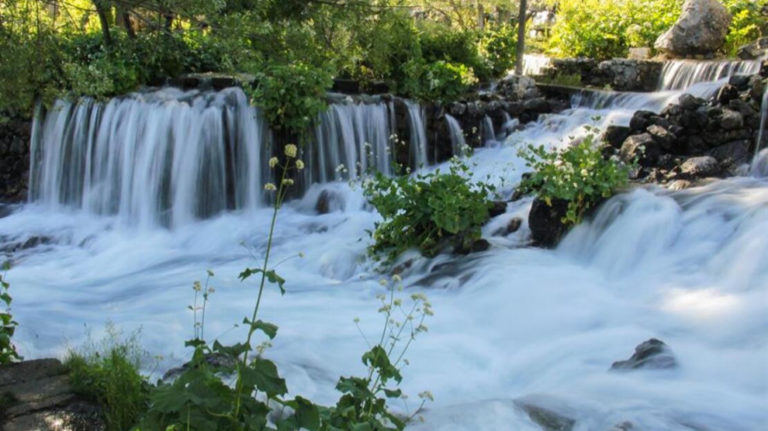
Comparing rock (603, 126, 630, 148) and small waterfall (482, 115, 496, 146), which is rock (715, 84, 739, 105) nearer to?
rock (603, 126, 630, 148)

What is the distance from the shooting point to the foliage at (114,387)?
3.41 meters

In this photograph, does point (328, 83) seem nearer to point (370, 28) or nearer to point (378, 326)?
point (370, 28)

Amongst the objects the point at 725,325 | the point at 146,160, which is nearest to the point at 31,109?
the point at 146,160

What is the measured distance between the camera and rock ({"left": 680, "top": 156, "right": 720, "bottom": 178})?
8391mm

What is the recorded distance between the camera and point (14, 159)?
461 inches

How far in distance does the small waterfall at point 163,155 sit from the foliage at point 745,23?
8691 millimetres

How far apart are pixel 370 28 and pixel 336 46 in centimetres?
94

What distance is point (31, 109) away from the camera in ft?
36.9

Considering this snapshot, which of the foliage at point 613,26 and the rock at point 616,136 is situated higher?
the foliage at point 613,26

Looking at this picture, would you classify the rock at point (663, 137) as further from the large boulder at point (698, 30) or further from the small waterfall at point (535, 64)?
the small waterfall at point (535, 64)

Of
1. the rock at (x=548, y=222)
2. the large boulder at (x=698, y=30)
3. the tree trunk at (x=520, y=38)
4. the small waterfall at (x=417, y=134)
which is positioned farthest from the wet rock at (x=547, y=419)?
the large boulder at (x=698, y=30)

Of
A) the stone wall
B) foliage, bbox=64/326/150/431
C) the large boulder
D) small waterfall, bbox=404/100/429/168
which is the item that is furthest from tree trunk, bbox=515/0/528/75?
A: foliage, bbox=64/326/150/431

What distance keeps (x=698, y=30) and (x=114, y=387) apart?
12.4m

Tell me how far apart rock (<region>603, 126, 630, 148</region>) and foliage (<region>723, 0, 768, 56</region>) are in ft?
17.1
